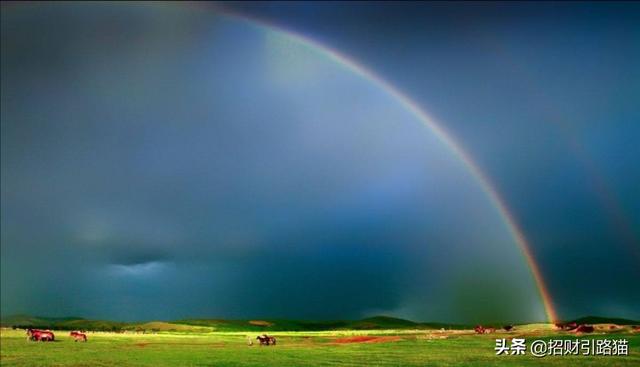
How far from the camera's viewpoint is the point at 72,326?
95062mm

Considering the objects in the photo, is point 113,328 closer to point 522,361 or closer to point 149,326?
point 149,326

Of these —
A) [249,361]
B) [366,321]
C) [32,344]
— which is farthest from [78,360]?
[366,321]

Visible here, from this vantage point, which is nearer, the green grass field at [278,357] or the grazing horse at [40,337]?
the green grass field at [278,357]

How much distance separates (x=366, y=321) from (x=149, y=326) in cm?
5268

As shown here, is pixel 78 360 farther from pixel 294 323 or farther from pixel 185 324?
pixel 294 323

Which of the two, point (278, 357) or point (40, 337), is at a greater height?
point (40, 337)

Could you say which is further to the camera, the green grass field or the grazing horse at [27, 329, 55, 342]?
the grazing horse at [27, 329, 55, 342]

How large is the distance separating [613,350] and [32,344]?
46.4m

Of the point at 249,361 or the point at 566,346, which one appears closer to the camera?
the point at 249,361

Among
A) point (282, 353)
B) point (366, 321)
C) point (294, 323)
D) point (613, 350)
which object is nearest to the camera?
point (613, 350)

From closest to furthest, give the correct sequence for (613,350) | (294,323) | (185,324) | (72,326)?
(613,350), (72,326), (185,324), (294,323)

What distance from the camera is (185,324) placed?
106 meters

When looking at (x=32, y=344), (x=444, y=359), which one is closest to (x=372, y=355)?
(x=444, y=359)

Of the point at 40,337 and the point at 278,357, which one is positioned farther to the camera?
the point at 40,337
